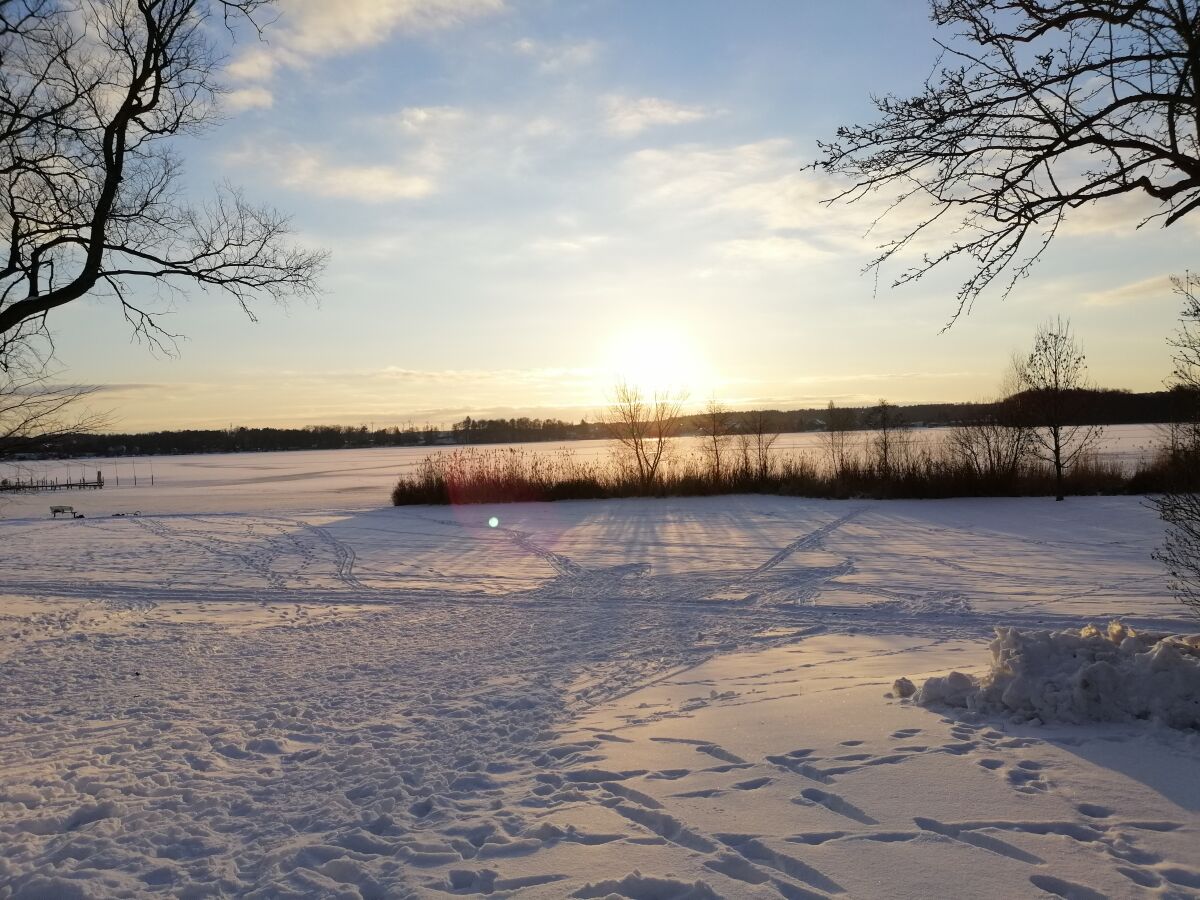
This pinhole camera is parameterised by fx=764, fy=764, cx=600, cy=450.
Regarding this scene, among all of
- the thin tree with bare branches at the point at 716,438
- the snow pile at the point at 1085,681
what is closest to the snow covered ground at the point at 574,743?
the snow pile at the point at 1085,681

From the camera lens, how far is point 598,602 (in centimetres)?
1066

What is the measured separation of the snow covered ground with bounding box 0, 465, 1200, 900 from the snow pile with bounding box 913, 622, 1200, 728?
0.18m

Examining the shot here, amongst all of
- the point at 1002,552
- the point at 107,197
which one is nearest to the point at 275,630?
the point at 107,197

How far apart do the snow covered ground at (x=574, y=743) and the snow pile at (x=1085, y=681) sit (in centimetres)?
18

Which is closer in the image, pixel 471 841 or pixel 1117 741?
Result: pixel 471 841

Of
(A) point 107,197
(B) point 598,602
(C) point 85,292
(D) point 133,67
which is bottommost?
(B) point 598,602

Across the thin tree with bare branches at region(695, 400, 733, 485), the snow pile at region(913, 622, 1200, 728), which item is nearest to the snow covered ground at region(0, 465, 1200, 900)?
the snow pile at region(913, 622, 1200, 728)

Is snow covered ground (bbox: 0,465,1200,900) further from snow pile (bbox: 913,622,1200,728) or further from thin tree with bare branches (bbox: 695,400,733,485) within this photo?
thin tree with bare branches (bbox: 695,400,733,485)

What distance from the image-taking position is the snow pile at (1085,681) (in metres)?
4.68

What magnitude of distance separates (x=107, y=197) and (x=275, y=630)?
5.66 metres

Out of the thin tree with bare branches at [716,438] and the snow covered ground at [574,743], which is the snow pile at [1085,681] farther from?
the thin tree with bare branches at [716,438]

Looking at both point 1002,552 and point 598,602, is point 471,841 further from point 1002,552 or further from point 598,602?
point 1002,552

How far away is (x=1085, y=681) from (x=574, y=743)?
10.9 ft

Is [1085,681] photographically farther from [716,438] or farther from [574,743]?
[716,438]
